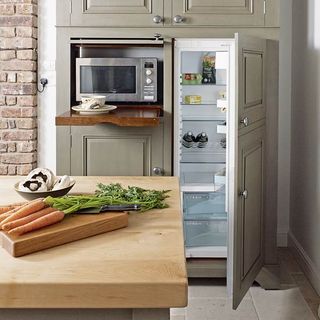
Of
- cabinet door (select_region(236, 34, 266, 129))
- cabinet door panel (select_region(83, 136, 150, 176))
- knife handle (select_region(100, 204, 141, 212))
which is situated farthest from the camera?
cabinet door panel (select_region(83, 136, 150, 176))

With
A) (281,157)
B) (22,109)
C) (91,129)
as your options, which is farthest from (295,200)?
(22,109)

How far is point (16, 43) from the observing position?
403 centimetres

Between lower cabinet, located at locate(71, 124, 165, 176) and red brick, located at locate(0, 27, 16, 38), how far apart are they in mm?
823

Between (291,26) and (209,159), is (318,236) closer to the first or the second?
(209,159)

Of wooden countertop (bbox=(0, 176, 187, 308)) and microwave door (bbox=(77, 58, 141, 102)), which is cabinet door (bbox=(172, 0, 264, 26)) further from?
wooden countertop (bbox=(0, 176, 187, 308))

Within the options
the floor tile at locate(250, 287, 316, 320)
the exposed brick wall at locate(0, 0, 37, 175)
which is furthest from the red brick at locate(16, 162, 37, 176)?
the floor tile at locate(250, 287, 316, 320)

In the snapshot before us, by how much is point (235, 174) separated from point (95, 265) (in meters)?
1.85

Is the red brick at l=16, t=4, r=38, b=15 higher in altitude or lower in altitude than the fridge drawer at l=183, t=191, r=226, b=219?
higher

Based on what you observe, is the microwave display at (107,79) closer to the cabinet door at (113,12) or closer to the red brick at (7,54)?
the cabinet door at (113,12)

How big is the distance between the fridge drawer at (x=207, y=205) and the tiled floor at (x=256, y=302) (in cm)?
45

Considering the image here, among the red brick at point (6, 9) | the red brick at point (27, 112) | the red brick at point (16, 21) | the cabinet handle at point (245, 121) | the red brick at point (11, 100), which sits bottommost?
the cabinet handle at point (245, 121)

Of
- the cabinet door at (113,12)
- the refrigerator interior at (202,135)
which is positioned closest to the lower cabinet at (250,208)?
the refrigerator interior at (202,135)

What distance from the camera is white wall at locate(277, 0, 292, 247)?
462cm

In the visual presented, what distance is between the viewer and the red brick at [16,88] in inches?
160
